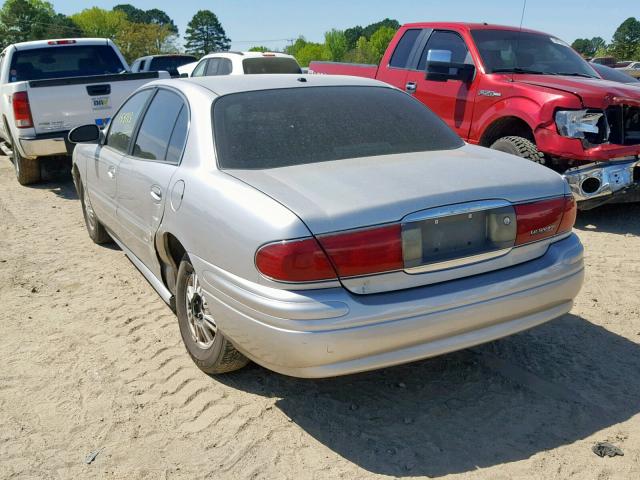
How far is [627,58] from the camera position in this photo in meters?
59.1

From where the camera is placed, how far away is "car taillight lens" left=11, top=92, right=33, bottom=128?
7988 millimetres

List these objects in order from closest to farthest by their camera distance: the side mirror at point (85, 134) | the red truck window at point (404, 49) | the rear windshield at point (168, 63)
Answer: the side mirror at point (85, 134) → the red truck window at point (404, 49) → the rear windshield at point (168, 63)

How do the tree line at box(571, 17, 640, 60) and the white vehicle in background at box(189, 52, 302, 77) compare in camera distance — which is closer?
the white vehicle in background at box(189, 52, 302, 77)

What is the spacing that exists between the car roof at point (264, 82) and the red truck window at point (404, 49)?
4184mm

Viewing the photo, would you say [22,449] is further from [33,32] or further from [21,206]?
[33,32]

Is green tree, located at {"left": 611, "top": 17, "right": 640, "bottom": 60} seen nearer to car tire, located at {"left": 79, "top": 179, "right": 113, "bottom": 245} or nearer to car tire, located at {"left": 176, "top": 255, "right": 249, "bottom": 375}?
car tire, located at {"left": 79, "top": 179, "right": 113, "bottom": 245}

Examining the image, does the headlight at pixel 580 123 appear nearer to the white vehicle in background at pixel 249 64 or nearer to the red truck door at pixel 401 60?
the red truck door at pixel 401 60

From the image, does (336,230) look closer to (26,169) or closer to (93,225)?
(93,225)

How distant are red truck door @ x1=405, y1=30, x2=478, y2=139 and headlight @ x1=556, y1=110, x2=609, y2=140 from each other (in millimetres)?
1242

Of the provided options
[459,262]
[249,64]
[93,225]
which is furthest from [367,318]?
[249,64]

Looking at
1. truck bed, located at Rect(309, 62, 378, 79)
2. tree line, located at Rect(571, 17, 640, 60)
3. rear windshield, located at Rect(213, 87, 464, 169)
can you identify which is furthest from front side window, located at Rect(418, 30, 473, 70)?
tree line, located at Rect(571, 17, 640, 60)

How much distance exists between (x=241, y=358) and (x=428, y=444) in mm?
1071

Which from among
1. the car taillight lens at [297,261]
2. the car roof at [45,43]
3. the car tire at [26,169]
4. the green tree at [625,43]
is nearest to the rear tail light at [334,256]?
the car taillight lens at [297,261]

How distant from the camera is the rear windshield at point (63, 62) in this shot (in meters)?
9.51
